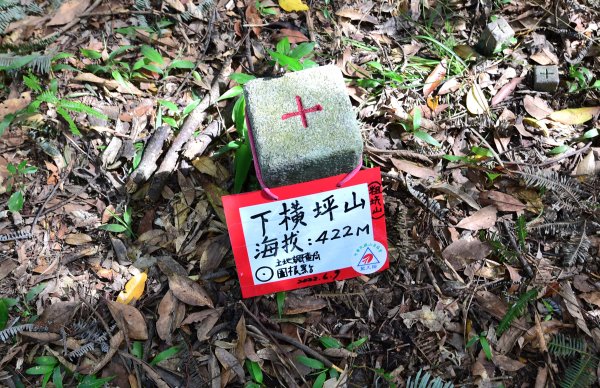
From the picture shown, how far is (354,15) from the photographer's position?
2.94 metres

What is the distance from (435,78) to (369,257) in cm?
115

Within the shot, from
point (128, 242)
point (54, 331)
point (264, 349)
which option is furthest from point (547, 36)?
point (54, 331)

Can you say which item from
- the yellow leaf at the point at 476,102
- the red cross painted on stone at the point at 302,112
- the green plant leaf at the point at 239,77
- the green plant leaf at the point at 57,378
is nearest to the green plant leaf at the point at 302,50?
the green plant leaf at the point at 239,77

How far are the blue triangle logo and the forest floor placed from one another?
0.12m

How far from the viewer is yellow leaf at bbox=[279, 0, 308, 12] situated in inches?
114

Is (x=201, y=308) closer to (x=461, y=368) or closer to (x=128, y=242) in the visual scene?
(x=128, y=242)

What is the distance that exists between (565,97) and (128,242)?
2.34 meters

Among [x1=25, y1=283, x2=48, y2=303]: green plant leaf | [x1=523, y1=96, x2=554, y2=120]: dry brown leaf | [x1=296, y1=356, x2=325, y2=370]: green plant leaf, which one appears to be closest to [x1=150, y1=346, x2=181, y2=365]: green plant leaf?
[x1=296, y1=356, x2=325, y2=370]: green plant leaf

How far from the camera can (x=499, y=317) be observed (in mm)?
2154

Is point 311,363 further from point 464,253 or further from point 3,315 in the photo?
point 3,315

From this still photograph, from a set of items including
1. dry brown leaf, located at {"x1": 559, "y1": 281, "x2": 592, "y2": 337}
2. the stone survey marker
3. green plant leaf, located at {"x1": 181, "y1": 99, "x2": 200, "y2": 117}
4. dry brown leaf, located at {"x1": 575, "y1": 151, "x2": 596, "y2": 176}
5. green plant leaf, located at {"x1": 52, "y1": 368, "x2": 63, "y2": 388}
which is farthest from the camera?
green plant leaf, located at {"x1": 181, "y1": 99, "x2": 200, "y2": 117}

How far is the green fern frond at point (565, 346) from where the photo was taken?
2035 millimetres

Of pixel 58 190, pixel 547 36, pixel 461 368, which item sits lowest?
pixel 461 368

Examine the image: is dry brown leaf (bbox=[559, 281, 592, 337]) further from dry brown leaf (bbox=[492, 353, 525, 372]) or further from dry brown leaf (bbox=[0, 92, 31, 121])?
dry brown leaf (bbox=[0, 92, 31, 121])
